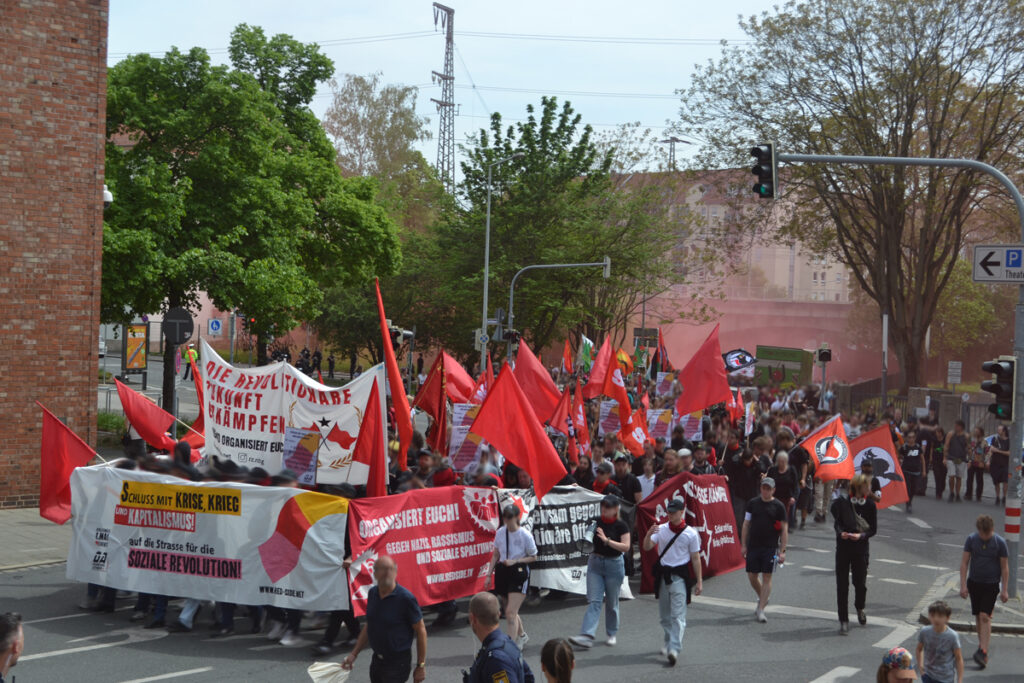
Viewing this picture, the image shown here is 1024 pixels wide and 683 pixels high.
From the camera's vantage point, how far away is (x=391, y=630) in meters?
6.89

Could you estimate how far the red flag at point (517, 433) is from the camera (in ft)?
37.9

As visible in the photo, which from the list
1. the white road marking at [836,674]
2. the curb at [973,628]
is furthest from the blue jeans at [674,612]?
the curb at [973,628]

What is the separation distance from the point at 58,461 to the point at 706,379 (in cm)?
1030

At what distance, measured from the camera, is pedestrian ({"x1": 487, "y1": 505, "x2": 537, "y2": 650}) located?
394 inches

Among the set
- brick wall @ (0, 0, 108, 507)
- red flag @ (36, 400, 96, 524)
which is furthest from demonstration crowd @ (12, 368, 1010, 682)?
brick wall @ (0, 0, 108, 507)

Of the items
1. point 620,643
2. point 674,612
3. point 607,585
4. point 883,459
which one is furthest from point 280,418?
point 883,459

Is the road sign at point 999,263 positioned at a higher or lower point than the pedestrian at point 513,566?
higher

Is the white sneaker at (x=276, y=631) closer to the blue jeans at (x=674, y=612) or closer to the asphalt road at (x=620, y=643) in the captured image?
the asphalt road at (x=620, y=643)

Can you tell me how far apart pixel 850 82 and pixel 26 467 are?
26.7 m

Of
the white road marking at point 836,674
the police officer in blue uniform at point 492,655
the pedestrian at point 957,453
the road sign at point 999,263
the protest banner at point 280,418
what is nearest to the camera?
the police officer in blue uniform at point 492,655

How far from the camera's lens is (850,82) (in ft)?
111

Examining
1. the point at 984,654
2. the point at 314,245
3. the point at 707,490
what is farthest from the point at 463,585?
the point at 314,245

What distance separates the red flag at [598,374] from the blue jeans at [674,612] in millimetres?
10177

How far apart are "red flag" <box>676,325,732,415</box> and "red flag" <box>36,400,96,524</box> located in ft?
32.2
